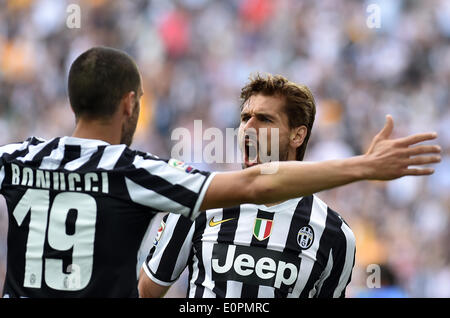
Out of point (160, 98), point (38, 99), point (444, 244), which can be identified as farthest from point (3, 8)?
point (444, 244)

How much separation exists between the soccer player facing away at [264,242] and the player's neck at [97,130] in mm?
957

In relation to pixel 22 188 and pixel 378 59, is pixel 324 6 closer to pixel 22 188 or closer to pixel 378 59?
pixel 378 59

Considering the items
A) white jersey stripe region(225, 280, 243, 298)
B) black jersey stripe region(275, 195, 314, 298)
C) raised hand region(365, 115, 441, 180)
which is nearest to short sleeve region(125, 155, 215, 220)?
raised hand region(365, 115, 441, 180)

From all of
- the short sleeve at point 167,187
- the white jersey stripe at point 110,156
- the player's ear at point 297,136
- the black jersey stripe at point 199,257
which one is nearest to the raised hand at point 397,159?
the short sleeve at point 167,187

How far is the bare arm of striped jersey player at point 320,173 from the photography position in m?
2.53

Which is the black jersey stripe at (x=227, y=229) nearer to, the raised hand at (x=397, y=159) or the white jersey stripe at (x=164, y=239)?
the white jersey stripe at (x=164, y=239)

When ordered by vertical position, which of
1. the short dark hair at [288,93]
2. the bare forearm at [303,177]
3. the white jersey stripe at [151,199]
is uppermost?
the short dark hair at [288,93]

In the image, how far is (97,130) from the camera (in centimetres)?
281

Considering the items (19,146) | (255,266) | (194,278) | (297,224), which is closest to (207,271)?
(194,278)

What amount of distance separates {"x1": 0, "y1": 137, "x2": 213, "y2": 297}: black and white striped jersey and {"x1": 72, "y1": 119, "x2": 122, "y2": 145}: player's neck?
0.05 meters

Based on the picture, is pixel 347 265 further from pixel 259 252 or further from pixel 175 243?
pixel 175 243
